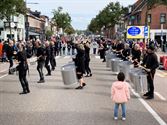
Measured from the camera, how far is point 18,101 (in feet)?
44.4

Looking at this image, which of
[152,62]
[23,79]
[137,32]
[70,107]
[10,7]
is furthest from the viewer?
[137,32]

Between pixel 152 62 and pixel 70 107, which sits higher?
pixel 152 62

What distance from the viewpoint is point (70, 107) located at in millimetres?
12289

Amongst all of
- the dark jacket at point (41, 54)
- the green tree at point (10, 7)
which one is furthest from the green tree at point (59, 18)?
the dark jacket at point (41, 54)

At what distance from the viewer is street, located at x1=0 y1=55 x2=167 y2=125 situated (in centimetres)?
1038

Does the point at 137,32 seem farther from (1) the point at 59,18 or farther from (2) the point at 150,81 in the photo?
(1) the point at 59,18

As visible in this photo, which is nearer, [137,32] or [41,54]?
[41,54]

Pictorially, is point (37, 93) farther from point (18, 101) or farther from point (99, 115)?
point (99, 115)

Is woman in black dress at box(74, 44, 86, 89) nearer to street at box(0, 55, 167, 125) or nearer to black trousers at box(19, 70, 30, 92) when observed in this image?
street at box(0, 55, 167, 125)

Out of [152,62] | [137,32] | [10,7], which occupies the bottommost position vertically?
[152,62]

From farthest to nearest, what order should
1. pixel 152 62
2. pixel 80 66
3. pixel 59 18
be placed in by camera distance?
pixel 59 18 → pixel 80 66 → pixel 152 62

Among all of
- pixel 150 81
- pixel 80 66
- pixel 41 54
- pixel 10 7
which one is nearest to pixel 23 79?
pixel 80 66

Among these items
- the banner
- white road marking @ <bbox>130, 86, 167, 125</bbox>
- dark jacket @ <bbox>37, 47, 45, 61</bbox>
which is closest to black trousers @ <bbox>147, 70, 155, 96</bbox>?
white road marking @ <bbox>130, 86, 167, 125</bbox>

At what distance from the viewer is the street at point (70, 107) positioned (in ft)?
34.1
